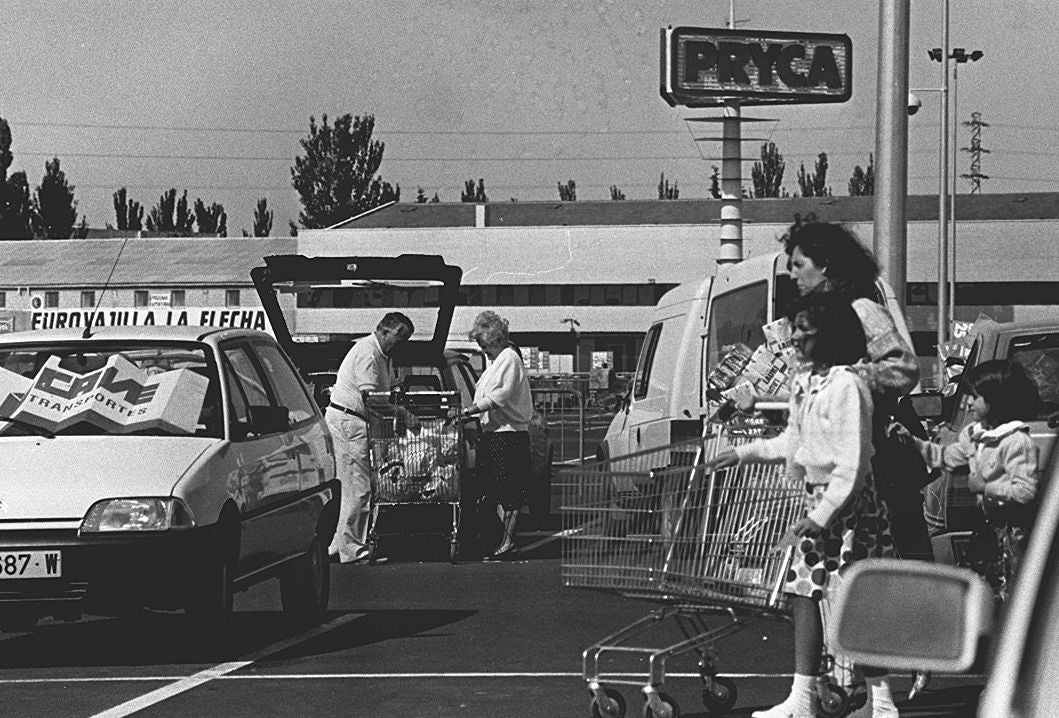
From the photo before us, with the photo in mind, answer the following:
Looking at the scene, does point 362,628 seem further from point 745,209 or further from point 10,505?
point 745,209

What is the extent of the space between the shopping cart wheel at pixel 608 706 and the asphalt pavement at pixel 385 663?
29 centimetres

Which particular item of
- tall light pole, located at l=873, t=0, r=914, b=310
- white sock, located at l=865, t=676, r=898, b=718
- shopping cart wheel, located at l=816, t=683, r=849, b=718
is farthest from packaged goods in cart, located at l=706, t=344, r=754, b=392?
tall light pole, located at l=873, t=0, r=914, b=310

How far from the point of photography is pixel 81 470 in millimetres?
8398

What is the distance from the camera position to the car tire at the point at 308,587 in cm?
1005

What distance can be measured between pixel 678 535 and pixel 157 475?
9.60 ft

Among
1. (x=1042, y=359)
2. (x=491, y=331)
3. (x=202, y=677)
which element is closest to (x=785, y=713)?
(x=202, y=677)

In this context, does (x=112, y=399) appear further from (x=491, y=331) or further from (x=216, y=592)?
(x=491, y=331)

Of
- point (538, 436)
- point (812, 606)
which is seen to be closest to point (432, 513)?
point (538, 436)

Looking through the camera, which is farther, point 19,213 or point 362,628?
point 19,213

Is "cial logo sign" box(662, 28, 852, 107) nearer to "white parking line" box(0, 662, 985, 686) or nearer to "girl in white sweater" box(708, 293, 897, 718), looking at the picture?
"white parking line" box(0, 662, 985, 686)

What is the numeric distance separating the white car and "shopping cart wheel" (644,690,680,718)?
249 centimetres

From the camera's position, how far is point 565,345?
3228 inches

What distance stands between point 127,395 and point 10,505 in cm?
118

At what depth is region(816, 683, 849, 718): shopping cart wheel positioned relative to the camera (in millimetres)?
6883
